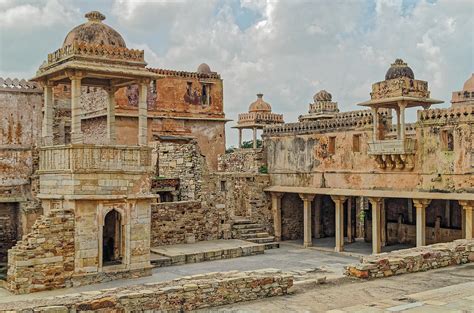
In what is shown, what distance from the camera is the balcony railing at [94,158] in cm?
1630

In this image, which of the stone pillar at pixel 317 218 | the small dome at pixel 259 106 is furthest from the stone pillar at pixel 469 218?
the small dome at pixel 259 106

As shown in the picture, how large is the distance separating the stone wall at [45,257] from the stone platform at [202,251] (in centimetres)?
350

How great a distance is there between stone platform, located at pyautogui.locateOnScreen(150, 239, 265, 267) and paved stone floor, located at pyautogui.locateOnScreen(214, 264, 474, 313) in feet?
28.8

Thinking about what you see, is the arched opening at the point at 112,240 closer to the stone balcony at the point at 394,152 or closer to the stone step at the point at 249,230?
the stone step at the point at 249,230

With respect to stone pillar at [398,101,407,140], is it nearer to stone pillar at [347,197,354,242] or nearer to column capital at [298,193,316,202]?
column capital at [298,193,316,202]

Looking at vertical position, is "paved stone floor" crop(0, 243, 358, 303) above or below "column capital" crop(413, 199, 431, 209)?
below

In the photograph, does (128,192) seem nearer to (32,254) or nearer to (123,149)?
(123,149)

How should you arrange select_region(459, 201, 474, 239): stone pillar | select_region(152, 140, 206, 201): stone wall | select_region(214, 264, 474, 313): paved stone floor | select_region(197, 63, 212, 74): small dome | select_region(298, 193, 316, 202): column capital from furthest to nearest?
select_region(197, 63, 212, 74): small dome, select_region(298, 193, 316, 202): column capital, select_region(152, 140, 206, 201): stone wall, select_region(459, 201, 474, 239): stone pillar, select_region(214, 264, 474, 313): paved stone floor

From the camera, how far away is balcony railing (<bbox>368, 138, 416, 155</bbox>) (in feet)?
68.4

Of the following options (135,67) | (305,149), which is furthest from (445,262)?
(305,149)

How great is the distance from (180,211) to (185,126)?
29.7 feet

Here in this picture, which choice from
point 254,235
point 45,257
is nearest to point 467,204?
point 254,235

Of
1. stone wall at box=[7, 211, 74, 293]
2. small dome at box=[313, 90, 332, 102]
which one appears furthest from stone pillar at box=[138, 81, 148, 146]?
small dome at box=[313, 90, 332, 102]

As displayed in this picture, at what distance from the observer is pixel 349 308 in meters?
9.39
